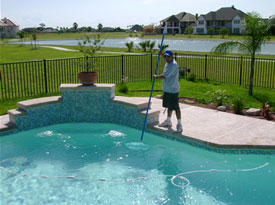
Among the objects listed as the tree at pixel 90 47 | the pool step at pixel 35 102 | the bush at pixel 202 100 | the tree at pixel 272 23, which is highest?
the tree at pixel 272 23

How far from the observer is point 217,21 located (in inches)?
Answer: 3627

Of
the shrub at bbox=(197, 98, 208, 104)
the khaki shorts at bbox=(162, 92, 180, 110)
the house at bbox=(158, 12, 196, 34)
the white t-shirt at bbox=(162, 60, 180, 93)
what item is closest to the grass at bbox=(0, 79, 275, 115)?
the shrub at bbox=(197, 98, 208, 104)

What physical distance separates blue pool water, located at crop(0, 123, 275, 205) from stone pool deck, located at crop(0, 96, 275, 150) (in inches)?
8.6

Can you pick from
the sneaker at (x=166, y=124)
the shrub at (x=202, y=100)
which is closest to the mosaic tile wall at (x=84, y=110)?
the sneaker at (x=166, y=124)

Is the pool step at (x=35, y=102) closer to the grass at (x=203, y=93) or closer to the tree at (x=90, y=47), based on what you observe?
the grass at (x=203, y=93)

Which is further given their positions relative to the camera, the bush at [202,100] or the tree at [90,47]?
the bush at [202,100]

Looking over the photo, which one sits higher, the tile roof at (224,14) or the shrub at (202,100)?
the tile roof at (224,14)

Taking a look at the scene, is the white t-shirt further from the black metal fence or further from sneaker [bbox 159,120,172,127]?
the black metal fence

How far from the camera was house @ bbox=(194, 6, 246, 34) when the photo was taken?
86688 millimetres

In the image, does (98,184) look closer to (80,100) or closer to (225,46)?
(80,100)

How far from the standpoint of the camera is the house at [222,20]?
284ft

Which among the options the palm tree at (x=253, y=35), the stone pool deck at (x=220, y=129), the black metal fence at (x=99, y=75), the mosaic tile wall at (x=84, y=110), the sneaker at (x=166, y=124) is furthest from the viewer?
the black metal fence at (x=99, y=75)

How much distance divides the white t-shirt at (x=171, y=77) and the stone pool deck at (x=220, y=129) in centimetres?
96

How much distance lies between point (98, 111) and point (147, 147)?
225 cm
